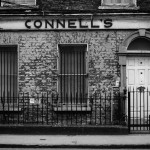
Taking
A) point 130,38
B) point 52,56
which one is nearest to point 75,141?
point 52,56

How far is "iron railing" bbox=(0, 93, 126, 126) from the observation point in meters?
15.2

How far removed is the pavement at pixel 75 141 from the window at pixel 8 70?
287 centimetres

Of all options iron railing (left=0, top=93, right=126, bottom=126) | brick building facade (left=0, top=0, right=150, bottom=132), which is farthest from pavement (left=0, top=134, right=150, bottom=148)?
brick building facade (left=0, top=0, right=150, bottom=132)

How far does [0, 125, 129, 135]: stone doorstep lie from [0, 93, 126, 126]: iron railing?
1.44m

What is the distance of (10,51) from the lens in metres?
15.9

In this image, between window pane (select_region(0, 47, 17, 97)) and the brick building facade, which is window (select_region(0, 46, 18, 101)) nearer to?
window pane (select_region(0, 47, 17, 97))

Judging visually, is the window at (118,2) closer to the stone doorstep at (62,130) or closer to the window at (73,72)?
the window at (73,72)

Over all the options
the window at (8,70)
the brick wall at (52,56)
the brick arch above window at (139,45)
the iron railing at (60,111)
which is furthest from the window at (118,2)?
the window at (8,70)

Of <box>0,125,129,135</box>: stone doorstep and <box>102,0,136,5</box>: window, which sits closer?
<box>0,125,129,135</box>: stone doorstep

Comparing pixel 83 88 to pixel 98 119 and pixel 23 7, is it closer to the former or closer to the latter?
pixel 98 119

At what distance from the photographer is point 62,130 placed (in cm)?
1360

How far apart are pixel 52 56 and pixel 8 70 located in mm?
1798

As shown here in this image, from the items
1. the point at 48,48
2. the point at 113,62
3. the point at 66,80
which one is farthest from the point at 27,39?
the point at 113,62

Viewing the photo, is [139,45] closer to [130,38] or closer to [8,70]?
[130,38]
